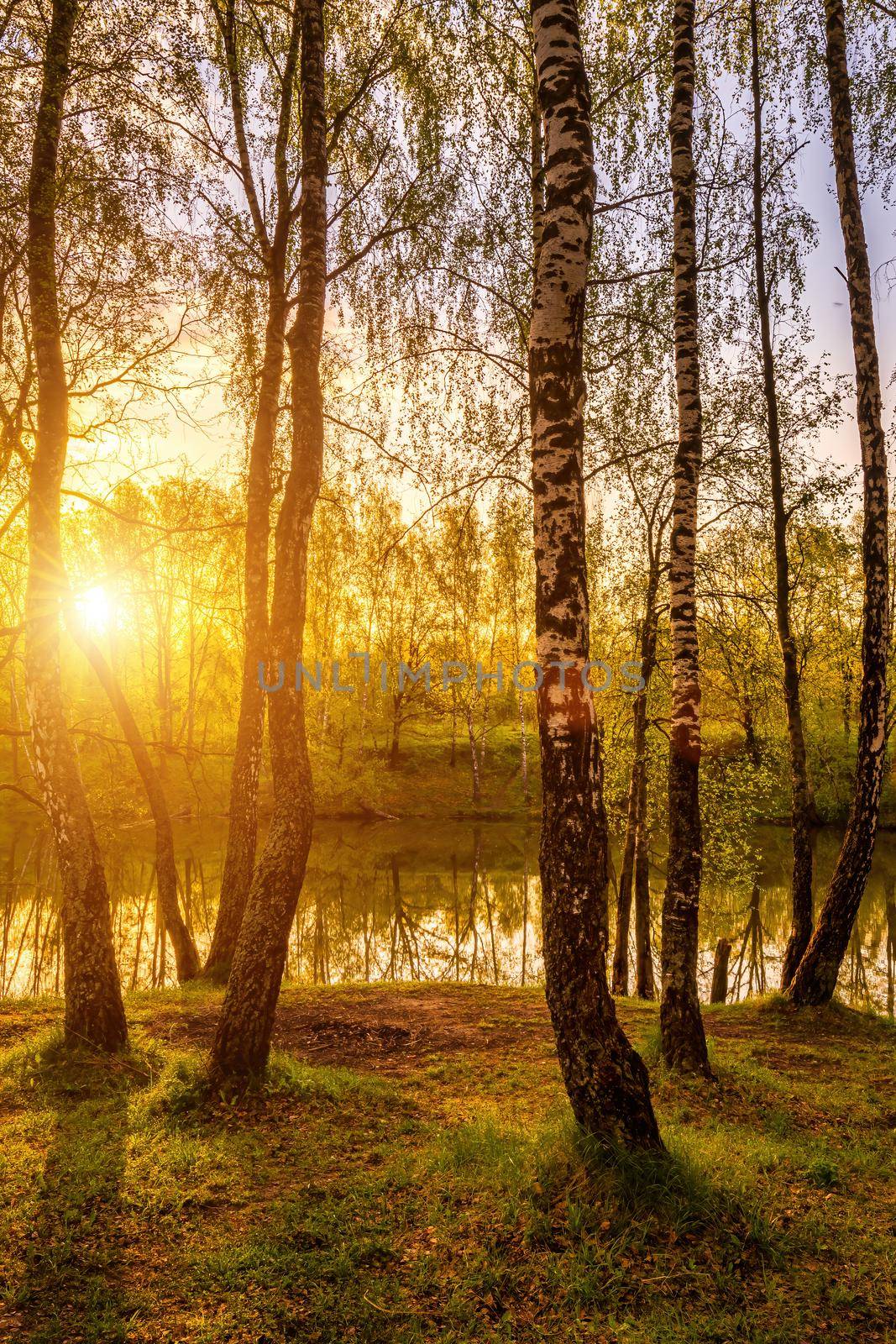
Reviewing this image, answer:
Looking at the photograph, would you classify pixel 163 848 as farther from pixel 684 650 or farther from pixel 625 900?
pixel 684 650

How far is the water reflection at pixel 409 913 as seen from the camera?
15.3 m

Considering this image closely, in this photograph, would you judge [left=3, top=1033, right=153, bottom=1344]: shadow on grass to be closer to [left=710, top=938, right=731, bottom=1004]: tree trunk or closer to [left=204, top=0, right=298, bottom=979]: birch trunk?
[left=204, top=0, right=298, bottom=979]: birch trunk

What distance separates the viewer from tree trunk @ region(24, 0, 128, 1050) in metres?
6.73

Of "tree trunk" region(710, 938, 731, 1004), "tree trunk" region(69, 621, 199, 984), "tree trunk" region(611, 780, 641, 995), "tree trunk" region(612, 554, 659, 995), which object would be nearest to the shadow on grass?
"tree trunk" region(69, 621, 199, 984)

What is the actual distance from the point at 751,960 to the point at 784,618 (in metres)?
10.8

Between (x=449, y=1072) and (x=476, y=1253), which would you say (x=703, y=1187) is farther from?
(x=449, y=1072)

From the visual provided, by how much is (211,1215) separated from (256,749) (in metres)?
6.35

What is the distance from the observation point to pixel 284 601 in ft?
20.5

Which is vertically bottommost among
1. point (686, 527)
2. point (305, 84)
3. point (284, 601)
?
point (284, 601)

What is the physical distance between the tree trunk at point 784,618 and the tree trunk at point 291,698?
7539mm

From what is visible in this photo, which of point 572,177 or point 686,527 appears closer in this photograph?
point 572,177

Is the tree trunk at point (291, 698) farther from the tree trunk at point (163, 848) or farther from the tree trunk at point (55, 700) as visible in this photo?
the tree trunk at point (163, 848)

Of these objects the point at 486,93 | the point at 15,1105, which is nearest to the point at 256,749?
the point at 15,1105

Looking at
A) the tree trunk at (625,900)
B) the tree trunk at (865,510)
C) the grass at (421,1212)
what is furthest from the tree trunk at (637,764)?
the grass at (421,1212)
